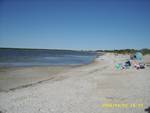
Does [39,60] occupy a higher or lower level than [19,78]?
higher

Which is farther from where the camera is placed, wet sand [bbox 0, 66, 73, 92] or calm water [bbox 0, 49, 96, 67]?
calm water [bbox 0, 49, 96, 67]

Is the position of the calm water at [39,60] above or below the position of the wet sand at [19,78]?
above

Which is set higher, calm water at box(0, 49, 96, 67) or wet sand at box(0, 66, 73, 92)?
calm water at box(0, 49, 96, 67)

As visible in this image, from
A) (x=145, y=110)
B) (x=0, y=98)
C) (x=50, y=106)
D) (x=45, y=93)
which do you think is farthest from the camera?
(x=45, y=93)

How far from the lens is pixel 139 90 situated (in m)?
9.09

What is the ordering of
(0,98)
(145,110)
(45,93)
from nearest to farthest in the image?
(145,110)
(0,98)
(45,93)

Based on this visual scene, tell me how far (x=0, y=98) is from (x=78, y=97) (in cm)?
367

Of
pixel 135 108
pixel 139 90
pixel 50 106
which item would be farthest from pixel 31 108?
pixel 139 90

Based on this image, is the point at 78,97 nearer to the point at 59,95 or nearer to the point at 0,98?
the point at 59,95

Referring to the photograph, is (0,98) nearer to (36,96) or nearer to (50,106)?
(36,96)

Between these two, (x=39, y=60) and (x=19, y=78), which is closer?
(x=19, y=78)

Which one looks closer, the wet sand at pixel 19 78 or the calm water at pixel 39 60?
the wet sand at pixel 19 78

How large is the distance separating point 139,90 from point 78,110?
4.29m

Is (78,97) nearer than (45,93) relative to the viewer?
Yes
